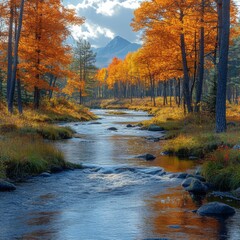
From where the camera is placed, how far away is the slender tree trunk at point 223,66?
17219mm

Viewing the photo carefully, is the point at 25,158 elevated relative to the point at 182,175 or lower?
elevated

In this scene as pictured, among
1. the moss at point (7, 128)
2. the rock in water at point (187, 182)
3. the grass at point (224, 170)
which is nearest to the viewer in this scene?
the grass at point (224, 170)

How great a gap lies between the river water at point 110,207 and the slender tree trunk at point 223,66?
12.7 feet

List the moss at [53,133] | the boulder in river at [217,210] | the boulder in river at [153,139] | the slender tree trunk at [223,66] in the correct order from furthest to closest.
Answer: the moss at [53,133], the boulder in river at [153,139], the slender tree trunk at [223,66], the boulder in river at [217,210]

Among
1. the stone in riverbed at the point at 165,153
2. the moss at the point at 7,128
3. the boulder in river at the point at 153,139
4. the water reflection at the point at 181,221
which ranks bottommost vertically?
the water reflection at the point at 181,221

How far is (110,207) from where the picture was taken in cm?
948

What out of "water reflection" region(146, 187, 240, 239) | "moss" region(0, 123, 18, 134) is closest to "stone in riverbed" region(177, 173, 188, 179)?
"water reflection" region(146, 187, 240, 239)

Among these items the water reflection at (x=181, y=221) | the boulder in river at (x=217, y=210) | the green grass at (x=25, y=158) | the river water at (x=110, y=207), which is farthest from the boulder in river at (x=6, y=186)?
the boulder in river at (x=217, y=210)

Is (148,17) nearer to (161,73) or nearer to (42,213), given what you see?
(161,73)

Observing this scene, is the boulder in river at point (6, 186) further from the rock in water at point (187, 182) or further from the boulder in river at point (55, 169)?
the rock in water at point (187, 182)

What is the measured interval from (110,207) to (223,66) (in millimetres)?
10544

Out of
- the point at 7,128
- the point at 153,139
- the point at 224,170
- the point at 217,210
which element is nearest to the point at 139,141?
the point at 153,139

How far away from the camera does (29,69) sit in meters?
30.8

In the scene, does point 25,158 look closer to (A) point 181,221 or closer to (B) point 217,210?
(A) point 181,221
